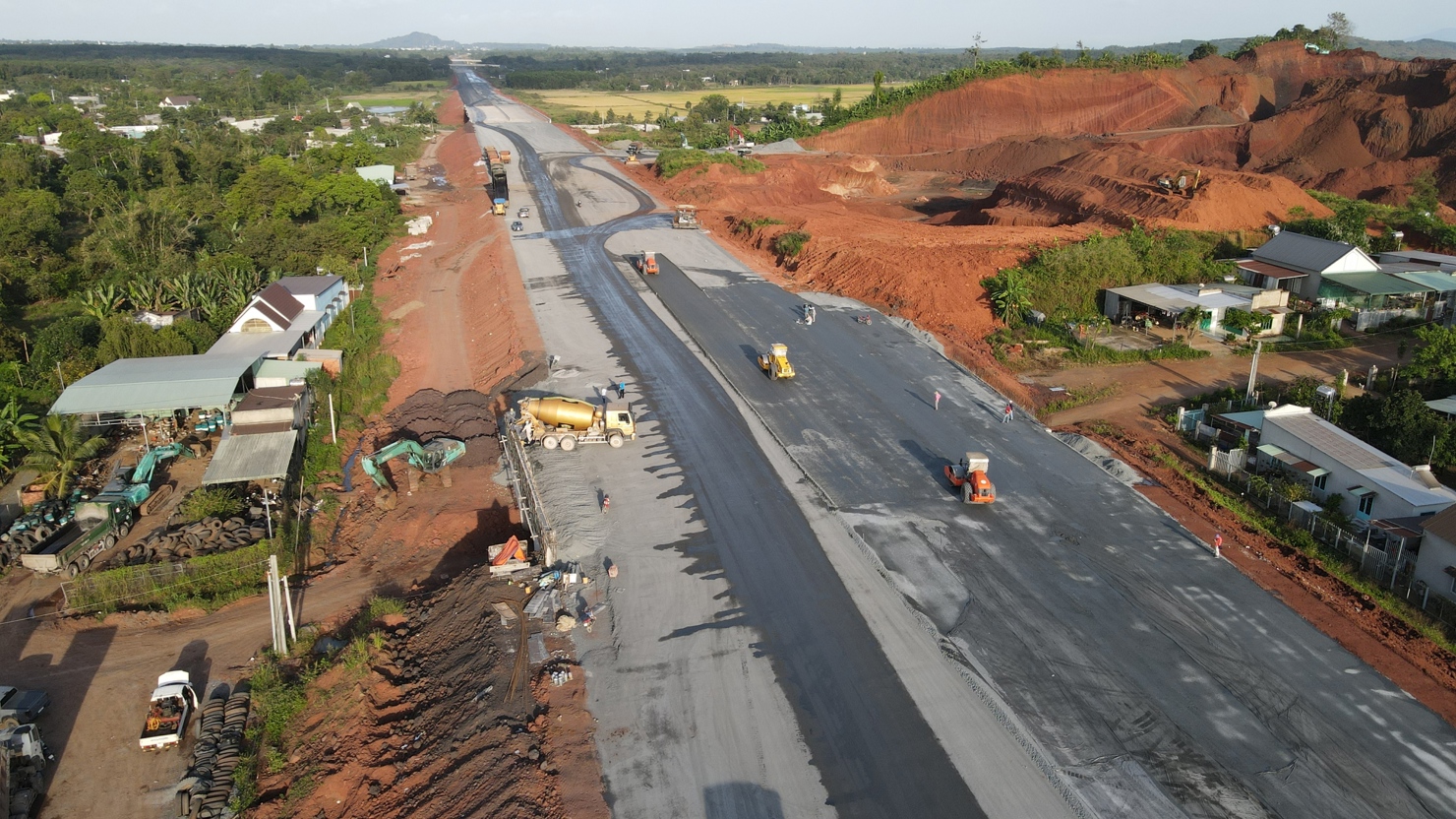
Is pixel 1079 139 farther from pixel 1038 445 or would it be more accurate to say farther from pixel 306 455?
pixel 306 455

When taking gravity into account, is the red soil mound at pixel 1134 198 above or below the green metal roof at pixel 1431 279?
above

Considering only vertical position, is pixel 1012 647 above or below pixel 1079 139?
below

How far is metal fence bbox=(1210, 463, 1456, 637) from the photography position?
22859 millimetres

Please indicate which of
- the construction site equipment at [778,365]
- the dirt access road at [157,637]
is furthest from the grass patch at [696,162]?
the dirt access road at [157,637]

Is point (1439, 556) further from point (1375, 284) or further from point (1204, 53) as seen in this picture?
point (1204, 53)

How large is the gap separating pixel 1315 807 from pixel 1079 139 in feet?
287

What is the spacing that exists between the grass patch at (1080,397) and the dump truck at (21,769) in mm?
31181

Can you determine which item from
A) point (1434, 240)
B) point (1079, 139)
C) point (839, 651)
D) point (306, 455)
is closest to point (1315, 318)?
point (1434, 240)

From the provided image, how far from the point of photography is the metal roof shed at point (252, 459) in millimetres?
29219

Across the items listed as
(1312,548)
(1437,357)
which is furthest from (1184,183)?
(1312,548)

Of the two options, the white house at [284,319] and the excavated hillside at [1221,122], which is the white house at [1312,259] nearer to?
the excavated hillside at [1221,122]

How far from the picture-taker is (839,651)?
68.4 feet

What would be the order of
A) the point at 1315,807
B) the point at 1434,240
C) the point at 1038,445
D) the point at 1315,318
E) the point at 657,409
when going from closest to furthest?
the point at 1315,807 < the point at 1038,445 < the point at 657,409 < the point at 1315,318 < the point at 1434,240

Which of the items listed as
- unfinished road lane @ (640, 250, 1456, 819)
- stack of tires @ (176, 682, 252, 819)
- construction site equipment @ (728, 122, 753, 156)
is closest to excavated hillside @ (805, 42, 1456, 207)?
construction site equipment @ (728, 122, 753, 156)
